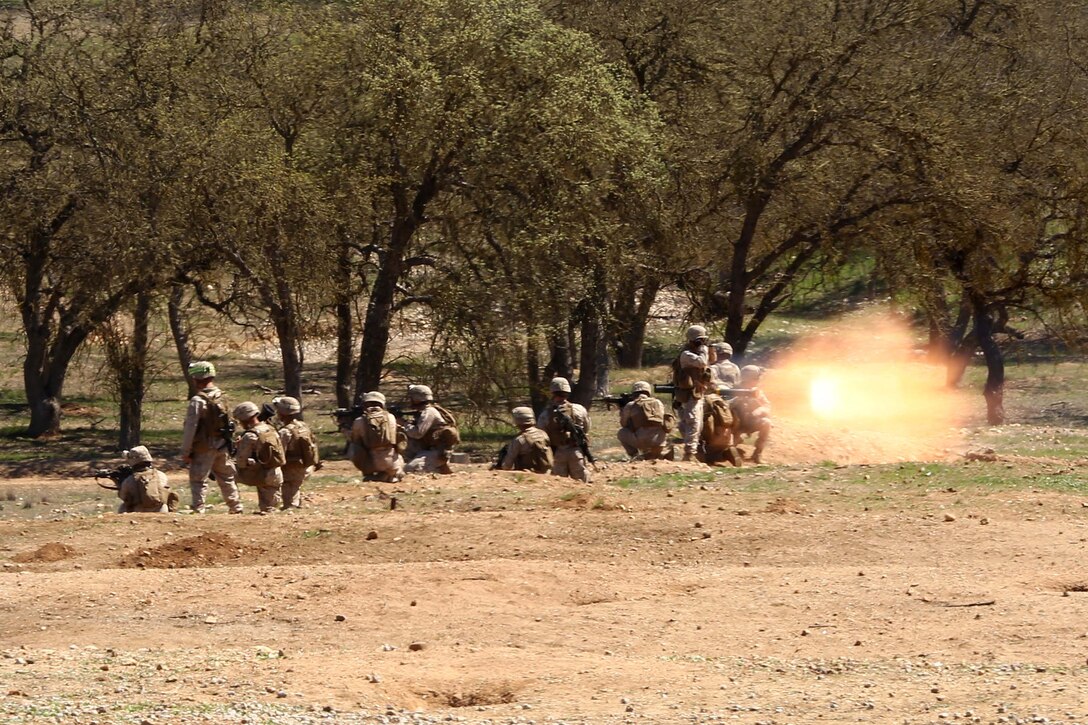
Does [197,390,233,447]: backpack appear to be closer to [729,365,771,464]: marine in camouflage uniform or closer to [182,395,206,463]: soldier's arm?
[182,395,206,463]: soldier's arm

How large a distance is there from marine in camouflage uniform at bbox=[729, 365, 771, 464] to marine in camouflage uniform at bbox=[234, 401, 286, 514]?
24.0 ft

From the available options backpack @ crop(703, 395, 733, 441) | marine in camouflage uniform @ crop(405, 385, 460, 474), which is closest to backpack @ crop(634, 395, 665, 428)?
backpack @ crop(703, 395, 733, 441)

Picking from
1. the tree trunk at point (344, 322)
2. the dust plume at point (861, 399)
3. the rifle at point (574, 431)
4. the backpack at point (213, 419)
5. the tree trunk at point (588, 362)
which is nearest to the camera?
the backpack at point (213, 419)

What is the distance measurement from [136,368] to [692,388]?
10.9 metres

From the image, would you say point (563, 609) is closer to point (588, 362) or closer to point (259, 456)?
point (259, 456)

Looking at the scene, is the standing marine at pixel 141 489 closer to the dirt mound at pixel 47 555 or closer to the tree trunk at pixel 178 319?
the dirt mound at pixel 47 555

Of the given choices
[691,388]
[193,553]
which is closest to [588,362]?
[691,388]

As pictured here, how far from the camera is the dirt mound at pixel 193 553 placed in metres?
14.5

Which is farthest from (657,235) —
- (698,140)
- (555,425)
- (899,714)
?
(899,714)

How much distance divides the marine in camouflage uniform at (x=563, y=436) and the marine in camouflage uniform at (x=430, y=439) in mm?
1086

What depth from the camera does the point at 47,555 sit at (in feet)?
48.4

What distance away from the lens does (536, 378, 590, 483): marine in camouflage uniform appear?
19984 millimetres

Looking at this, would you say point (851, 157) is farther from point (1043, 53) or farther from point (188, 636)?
point (188, 636)

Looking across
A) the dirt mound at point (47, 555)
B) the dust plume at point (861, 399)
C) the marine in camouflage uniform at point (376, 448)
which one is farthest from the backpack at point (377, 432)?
the dust plume at point (861, 399)
